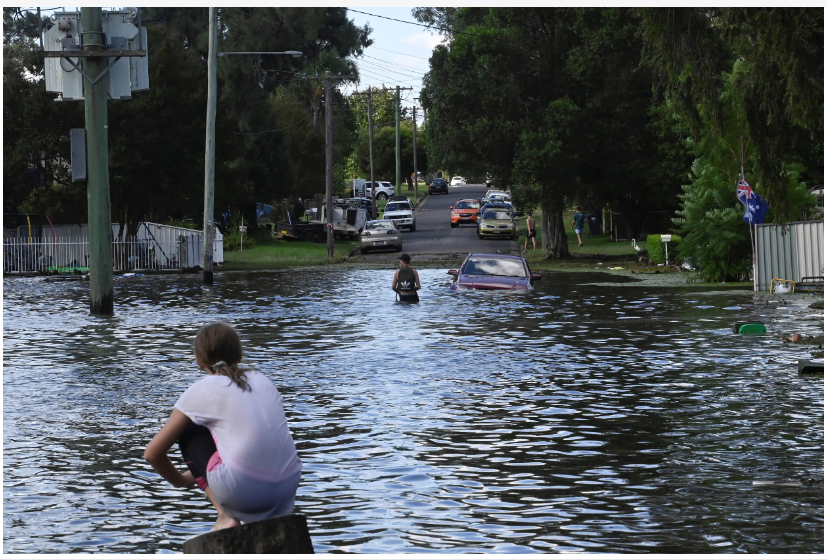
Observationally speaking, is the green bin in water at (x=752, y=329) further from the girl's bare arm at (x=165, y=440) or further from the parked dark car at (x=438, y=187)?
the parked dark car at (x=438, y=187)

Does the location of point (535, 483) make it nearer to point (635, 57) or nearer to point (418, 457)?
point (418, 457)

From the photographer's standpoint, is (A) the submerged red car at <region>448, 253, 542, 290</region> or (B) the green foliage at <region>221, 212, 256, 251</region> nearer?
(A) the submerged red car at <region>448, 253, 542, 290</region>

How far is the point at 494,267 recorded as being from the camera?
30266 millimetres

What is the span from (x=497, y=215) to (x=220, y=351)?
62.2m

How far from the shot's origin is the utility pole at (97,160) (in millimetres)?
25391

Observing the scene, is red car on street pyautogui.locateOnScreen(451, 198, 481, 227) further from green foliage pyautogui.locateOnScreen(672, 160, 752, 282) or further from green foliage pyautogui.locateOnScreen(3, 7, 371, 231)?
green foliage pyautogui.locateOnScreen(672, 160, 752, 282)

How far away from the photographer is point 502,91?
50.8 meters

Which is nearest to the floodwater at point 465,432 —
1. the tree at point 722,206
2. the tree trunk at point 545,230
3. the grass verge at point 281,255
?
the tree at point 722,206

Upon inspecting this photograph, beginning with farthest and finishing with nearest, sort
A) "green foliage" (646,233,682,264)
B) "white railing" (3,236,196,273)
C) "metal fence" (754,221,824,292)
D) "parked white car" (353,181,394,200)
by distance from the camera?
"parked white car" (353,181,394,200), "white railing" (3,236,196,273), "green foliage" (646,233,682,264), "metal fence" (754,221,824,292)

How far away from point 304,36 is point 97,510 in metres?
68.8

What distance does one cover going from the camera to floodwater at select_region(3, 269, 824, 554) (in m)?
8.10

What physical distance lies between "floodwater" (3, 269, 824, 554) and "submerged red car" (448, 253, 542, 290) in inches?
181

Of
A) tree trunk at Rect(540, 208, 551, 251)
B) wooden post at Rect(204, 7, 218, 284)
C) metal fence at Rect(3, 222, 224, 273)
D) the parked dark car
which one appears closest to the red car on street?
tree trunk at Rect(540, 208, 551, 251)

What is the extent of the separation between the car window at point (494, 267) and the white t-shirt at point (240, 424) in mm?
24320
